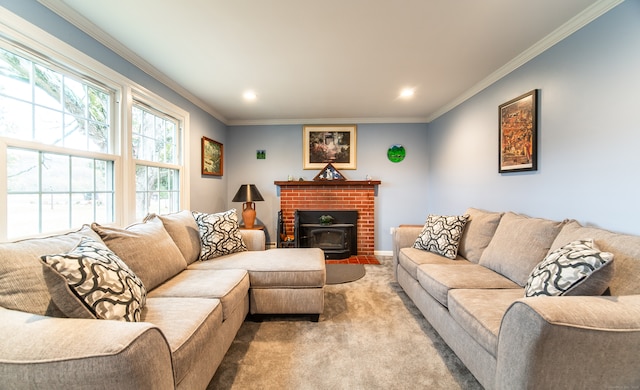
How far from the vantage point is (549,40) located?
1926 mm

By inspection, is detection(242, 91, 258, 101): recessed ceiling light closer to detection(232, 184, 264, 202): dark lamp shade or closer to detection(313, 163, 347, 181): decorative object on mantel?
detection(232, 184, 264, 202): dark lamp shade

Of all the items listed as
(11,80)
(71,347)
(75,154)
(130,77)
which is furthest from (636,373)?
(130,77)

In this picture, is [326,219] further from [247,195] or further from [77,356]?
[77,356]

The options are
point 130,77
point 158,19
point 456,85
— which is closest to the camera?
point 158,19

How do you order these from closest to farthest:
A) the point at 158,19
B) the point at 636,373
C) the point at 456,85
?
the point at 636,373, the point at 158,19, the point at 456,85

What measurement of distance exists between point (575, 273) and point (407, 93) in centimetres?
252

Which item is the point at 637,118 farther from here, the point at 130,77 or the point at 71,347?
the point at 130,77

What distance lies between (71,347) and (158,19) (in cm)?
201

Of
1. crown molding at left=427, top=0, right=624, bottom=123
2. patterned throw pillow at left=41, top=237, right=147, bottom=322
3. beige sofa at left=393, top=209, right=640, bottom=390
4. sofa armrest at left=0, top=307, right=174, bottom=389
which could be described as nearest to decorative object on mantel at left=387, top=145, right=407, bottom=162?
crown molding at left=427, top=0, right=624, bottom=123

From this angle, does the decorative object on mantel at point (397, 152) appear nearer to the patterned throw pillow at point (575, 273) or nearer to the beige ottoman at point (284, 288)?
the beige ottoman at point (284, 288)

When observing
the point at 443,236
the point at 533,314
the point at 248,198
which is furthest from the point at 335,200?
the point at 533,314

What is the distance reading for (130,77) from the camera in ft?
7.38

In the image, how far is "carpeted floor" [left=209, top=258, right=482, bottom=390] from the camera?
144 cm

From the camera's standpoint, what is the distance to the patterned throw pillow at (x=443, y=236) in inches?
93.9
